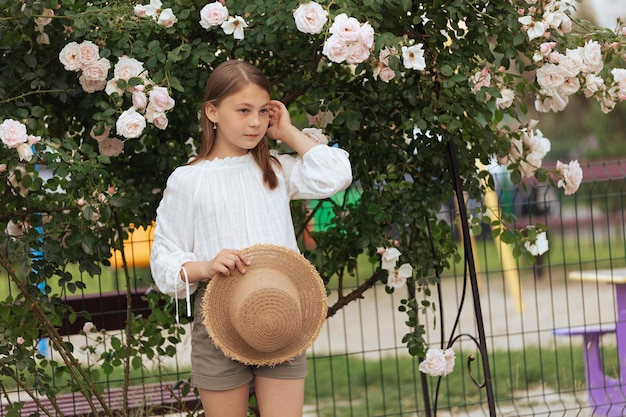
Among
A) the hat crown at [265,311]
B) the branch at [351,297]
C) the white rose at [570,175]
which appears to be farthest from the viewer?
the branch at [351,297]

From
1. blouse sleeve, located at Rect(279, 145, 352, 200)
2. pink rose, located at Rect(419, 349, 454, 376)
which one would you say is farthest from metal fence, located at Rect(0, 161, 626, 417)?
blouse sleeve, located at Rect(279, 145, 352, 200)

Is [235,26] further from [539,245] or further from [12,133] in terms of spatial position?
[539,245]

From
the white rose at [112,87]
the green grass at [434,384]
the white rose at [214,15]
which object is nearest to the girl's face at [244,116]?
the white rose at [214,15]

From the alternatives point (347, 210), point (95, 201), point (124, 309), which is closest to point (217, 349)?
point (95, 201)

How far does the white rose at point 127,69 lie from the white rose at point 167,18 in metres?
0.16

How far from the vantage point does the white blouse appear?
2.89 metres

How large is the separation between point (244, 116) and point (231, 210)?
27 centimetres

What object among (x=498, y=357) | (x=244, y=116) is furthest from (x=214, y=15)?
(x=498, y=357)

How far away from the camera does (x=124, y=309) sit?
14.4ft

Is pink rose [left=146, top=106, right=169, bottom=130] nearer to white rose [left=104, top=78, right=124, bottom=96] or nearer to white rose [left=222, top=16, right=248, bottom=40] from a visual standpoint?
white rose [left=104, top=78, right=124, bottom=96]

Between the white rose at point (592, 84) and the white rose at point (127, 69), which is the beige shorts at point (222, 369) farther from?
the white rose at point (592, 84)

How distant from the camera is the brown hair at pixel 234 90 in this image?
293cm

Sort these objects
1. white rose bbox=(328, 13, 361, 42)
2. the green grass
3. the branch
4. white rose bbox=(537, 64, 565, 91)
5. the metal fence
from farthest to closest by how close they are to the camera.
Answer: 1. the green grass
2. the metal fence
3. the branch
4. white rose bbox=(537, 64, 565, 91)
5. white rose bbox=(328, 13, 361, 42)

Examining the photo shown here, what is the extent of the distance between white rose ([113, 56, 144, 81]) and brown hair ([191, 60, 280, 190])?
12.9 inches
